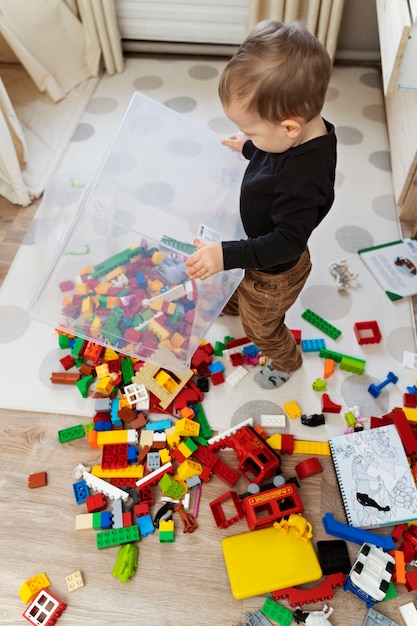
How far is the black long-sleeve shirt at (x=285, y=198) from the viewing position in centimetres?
77

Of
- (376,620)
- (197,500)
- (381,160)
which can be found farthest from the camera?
(381,160)

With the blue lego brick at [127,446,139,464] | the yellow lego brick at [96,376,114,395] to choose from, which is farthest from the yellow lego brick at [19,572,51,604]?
the yellow lego brick at [96,376,114,395]

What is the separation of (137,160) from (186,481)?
25.5 inches

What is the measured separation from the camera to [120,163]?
1.09m

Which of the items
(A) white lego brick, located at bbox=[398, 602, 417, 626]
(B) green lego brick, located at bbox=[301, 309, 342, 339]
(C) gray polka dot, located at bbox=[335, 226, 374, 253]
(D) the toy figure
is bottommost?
(A) white lego brick, located at bbox=[398, 602, 417, 626]

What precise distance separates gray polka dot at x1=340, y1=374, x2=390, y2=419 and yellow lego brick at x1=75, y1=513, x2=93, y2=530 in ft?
1.85

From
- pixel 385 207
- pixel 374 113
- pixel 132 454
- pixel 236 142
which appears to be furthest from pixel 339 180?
pixel 132 454

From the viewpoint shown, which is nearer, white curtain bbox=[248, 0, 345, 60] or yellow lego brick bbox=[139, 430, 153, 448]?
yellow lego brick bbox=[139, 430, 153, 448]

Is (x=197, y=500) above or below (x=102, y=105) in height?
below

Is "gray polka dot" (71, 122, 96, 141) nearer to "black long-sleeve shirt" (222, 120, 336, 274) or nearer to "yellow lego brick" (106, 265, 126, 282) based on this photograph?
"yellow lego brick" (106, 265, 126, 282)

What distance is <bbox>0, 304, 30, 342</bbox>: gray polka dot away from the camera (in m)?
1.25

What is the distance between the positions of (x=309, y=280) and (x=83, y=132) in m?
0.87

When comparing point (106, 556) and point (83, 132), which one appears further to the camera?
point (83, 132)

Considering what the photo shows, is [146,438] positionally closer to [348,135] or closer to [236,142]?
[236,142]
